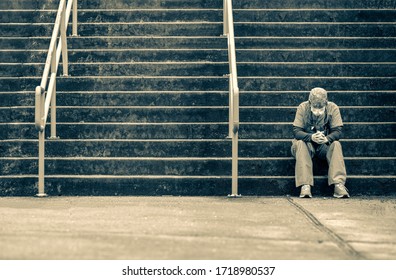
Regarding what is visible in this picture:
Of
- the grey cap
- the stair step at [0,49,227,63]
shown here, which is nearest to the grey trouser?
the grey cap

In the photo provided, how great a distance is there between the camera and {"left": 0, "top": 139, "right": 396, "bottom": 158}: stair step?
1040 centimetres

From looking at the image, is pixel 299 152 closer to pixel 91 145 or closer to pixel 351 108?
pixel 351 108

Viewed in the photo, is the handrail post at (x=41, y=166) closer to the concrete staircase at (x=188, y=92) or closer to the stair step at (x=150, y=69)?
the concrete staircase at (x=188, y=92)

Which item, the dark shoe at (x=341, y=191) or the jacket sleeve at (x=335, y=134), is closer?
the dark shoe at (x=341, y=191)

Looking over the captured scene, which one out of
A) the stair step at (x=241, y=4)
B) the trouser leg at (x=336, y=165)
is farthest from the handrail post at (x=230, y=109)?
the stair step at (x=241, y=4)

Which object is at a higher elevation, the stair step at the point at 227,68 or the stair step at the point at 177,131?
the stair step at the point at 227,68

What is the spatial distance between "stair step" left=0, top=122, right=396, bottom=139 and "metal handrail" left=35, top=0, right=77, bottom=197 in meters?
0.35

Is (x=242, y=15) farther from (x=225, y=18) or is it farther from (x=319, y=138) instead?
(x=319, y=138)

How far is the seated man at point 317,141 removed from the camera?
9.73 metres

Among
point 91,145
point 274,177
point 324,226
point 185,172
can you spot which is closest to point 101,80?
point 91,145

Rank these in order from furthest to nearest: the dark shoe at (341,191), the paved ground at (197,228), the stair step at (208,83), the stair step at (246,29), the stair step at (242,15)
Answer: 1. the stair step at (242,15)
2. the stair step at (246,29)
3. the stair step at (208,83)
4. the dark shoe at (341,191)
5. the paved ground at (197,228)

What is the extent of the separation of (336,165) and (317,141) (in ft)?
1.13

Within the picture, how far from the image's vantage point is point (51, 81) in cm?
1040

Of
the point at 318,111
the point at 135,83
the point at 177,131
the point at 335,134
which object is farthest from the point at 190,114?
the point at 335,134
